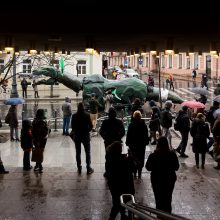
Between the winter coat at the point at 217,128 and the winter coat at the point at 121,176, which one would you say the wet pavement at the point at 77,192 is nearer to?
the winter coat at the point at 217,128

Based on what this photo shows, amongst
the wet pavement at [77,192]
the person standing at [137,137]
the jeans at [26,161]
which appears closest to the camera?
the wet pavement at [77,192]

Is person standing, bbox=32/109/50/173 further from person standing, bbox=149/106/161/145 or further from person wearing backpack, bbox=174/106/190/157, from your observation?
person standing, bbox=149/106/161/145

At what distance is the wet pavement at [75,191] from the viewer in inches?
396

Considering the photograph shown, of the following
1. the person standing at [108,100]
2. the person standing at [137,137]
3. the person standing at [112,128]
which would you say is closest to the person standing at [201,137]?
the person standing at [137,137]

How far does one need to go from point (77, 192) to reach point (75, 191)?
115 millimetres

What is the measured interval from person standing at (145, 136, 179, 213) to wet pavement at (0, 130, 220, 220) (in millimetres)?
882

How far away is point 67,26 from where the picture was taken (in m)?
11.8

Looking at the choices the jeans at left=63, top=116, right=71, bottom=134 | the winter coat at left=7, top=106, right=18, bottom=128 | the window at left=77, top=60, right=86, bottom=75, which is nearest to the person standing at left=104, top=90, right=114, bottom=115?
the jeans at left=63, top=116, right=71, bottom=134

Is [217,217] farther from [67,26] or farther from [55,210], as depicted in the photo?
[67,26]

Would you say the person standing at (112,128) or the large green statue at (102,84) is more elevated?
the large green statue at (102,84)

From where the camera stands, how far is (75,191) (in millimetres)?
11680

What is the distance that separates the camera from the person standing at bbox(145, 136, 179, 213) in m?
9.27

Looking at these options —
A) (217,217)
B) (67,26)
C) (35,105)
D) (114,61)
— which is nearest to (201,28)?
(67,26)

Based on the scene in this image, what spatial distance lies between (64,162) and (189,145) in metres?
5.05
